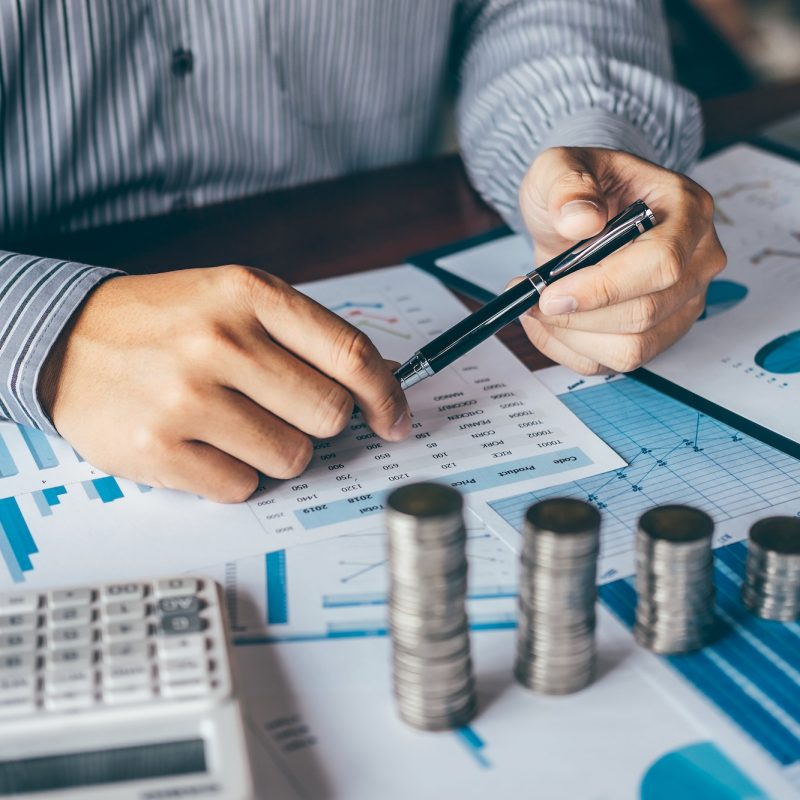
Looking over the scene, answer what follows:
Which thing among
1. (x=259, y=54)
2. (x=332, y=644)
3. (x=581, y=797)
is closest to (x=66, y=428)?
(x=332, y=644)

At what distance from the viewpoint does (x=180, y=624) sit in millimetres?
476

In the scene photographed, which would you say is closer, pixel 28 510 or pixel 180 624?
pixel 180 624

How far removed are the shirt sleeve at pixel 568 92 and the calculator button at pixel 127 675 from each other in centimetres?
61

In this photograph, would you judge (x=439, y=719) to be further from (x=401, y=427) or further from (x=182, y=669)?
(x=401, y=427)

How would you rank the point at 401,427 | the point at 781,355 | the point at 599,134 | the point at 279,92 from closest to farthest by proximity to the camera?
the point at 401,427, the point at 781,355, the point at 599,134, the point at 279,92

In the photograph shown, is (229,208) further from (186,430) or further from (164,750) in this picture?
(164,750)

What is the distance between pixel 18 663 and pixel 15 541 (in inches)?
5.8

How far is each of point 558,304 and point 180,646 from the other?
35cm

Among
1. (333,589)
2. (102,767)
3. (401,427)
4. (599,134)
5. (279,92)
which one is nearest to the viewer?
(102,767)

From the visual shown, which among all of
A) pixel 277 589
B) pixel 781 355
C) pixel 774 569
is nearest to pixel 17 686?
pixel 277 589

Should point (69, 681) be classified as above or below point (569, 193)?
below

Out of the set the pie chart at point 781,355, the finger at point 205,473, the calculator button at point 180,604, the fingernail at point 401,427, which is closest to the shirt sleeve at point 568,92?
the pie chart at point 781,355

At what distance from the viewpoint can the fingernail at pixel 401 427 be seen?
653 mm

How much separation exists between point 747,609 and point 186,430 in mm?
335
